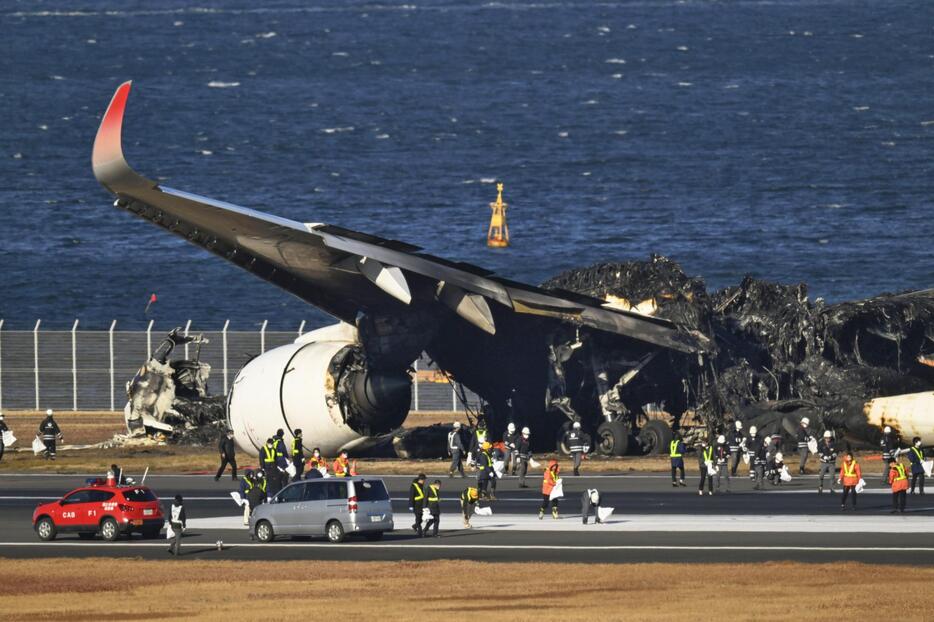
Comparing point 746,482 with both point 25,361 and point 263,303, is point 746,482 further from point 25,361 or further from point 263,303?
point 263,303

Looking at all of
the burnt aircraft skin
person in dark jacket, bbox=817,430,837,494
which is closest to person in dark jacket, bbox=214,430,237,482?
the burnt aircraft skin

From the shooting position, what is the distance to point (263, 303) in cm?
→ 13125

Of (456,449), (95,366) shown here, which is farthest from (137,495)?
(95,366)

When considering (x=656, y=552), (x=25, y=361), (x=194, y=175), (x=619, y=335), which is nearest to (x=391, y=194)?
(x=194, y=175)

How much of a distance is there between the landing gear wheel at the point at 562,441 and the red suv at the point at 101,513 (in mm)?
20013

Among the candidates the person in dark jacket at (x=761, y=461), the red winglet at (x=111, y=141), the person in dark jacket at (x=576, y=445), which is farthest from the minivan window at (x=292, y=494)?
the person in dark jacket at (x=576, y=445)

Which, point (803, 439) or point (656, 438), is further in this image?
point (656, 438)

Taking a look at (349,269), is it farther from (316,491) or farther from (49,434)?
(49,434)

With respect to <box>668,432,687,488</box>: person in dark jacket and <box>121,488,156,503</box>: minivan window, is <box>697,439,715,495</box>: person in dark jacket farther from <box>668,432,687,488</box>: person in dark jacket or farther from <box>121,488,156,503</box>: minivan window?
<box>121,488,156,503</box>: minivan window

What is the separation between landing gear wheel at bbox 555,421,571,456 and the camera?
5766 cm

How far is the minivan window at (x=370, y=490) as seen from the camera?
38.3 metres

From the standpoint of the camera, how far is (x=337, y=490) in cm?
3841

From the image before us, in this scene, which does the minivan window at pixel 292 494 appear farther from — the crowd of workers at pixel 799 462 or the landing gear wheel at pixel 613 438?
the landing gear wheel at pixel 613 438

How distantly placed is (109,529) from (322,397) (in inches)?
599
